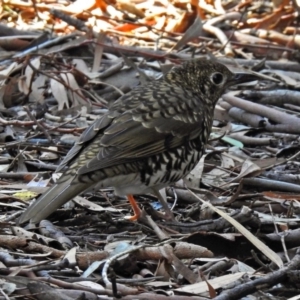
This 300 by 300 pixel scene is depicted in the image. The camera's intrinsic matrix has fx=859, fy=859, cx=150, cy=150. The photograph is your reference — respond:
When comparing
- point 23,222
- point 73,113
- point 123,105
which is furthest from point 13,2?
point 23,222

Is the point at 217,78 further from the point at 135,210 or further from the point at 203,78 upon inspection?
the point at 135,210

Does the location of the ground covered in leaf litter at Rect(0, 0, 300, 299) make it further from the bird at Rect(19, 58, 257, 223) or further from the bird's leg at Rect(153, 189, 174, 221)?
the bird at Rect(19, 58, 257, 223)

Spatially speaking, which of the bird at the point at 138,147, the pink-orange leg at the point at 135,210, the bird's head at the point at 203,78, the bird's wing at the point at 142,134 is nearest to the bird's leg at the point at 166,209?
the bird at the point at 138,147

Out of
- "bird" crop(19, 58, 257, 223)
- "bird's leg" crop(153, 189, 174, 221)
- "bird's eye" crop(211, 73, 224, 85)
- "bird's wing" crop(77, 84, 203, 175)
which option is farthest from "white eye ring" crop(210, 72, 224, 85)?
"bird's leg" crop(153, 189, 174, 221)

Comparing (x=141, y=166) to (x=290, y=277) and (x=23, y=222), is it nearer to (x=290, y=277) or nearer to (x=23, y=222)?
(x=23, y=222)

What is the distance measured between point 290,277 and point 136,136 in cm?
137

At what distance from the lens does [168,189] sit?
4766 mm

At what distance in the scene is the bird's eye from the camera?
192 inches

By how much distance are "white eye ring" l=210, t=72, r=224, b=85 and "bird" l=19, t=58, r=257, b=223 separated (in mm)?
139

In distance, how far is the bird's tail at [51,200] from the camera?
3.85 m

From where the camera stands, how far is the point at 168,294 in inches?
127

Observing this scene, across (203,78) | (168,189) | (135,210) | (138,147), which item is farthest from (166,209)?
(203,78)

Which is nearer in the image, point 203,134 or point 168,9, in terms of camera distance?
point 203,134

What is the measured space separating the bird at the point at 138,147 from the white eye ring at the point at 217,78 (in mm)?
139
